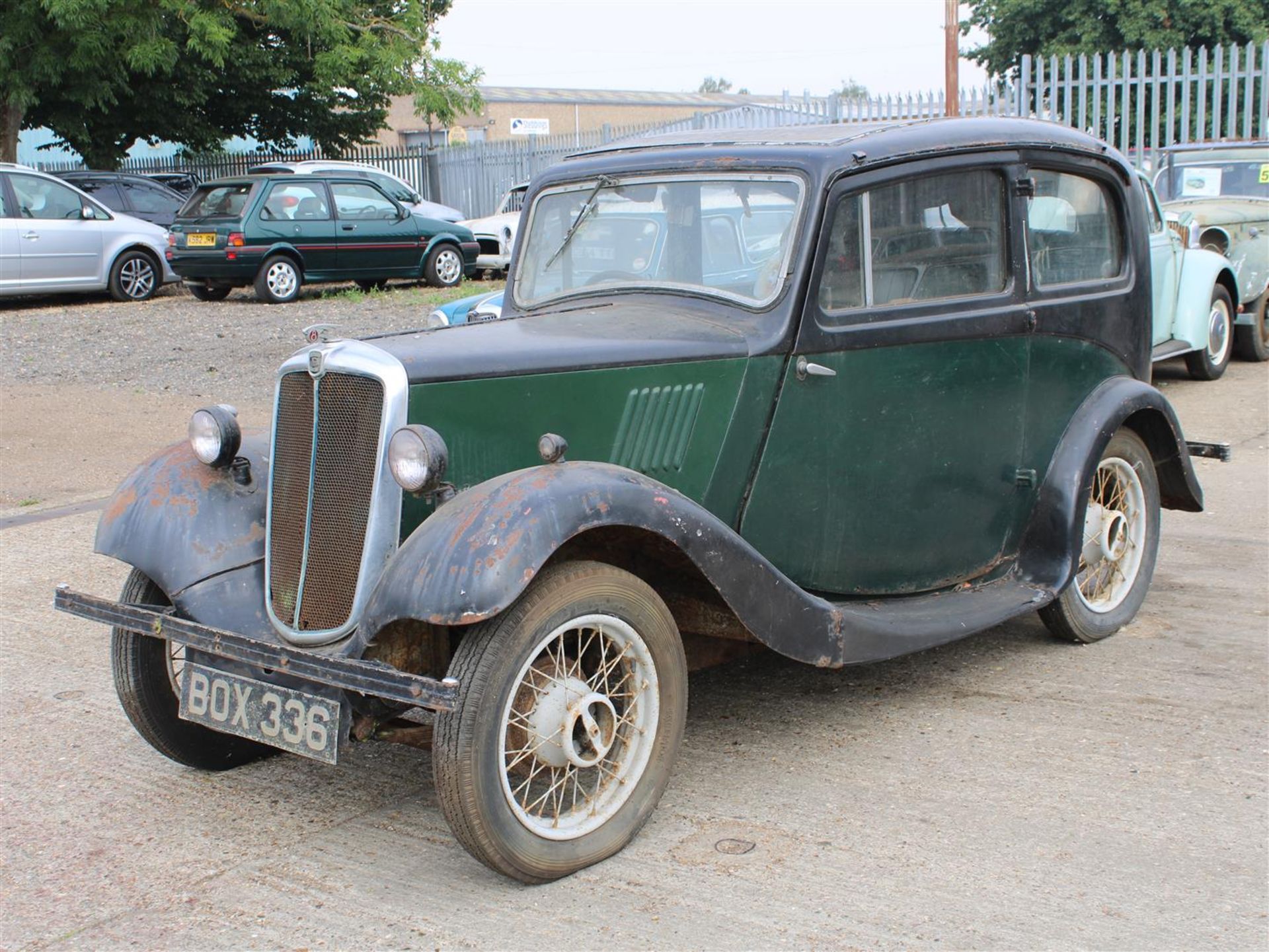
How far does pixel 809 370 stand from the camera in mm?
3947

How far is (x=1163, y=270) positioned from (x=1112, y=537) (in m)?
5.38

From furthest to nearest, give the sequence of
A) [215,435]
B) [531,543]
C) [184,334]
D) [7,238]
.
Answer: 1. [7,238]
2. [184,334]
3. [215,435]
4. [531,543]

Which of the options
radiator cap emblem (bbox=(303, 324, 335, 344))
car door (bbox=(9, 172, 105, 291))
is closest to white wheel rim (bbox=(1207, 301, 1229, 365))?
radiator cap emblem (bbox=(303, 324, 335, 344))

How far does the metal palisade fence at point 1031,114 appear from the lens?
1584 centimetres

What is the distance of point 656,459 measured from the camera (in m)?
3.77

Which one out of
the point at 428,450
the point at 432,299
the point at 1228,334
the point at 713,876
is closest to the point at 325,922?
the point at 713,876

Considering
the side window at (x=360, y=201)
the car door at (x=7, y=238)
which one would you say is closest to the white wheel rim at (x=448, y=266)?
the side window at (x=360, y=201)

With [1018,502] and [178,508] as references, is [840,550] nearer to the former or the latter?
[1018,502]

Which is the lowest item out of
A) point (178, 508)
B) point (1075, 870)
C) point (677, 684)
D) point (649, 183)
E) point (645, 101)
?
point (1075, 870)

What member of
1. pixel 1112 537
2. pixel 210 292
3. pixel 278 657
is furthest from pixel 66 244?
pixel 278 657

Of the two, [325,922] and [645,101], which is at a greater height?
[645,101]

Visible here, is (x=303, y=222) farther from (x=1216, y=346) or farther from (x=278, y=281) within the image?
(x=1216, y=346)

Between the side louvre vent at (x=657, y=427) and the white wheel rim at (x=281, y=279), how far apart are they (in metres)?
13.2

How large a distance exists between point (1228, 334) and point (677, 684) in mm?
9125
